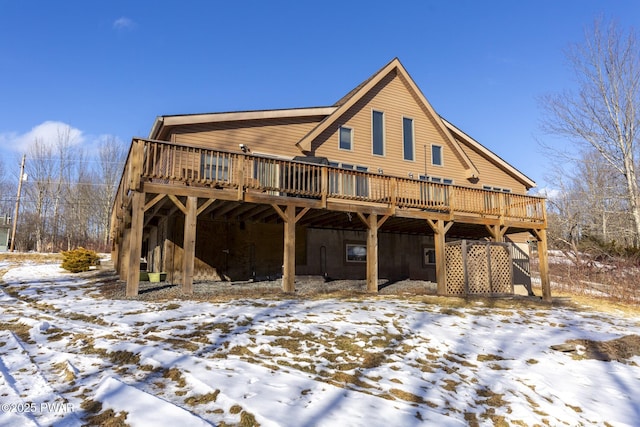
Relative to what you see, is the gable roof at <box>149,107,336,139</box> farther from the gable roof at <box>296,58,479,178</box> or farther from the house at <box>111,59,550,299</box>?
the gable roof at <box>296,58,479,178</box>

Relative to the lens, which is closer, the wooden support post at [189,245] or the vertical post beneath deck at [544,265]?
the wooden support post at [189,245]

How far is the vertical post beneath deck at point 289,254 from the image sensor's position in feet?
38.9

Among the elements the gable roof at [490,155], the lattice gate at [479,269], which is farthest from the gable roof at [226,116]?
the lattice gate at [479,269]

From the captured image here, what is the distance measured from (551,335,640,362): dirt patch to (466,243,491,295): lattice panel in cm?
527

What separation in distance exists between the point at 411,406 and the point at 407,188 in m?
11.4

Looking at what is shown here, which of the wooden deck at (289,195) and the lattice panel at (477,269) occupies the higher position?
the wooden deck at (289,195)

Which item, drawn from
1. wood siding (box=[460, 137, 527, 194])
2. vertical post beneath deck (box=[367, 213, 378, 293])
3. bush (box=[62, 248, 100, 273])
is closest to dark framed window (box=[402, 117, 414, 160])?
wood siding (box=[460, 137, 527, 194])

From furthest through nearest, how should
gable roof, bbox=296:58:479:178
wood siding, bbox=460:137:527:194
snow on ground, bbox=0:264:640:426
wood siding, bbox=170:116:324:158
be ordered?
wood siding, bbox=460:137:527:194, gable roof, bbox=296:58:479:178, wood siding, bbox=170:116:324:158, snow on ground, bbox=0:264:640:426

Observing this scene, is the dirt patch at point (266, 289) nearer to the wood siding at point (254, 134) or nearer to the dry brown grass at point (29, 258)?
the wood siding at point (254, 134)

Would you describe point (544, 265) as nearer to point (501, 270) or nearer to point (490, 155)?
point (501, 270)

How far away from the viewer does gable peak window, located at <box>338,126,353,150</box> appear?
17703 millimetres

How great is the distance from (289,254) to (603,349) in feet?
25.0

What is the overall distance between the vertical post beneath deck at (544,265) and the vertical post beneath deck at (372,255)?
6774mm

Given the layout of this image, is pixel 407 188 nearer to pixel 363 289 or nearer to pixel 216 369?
pixel 363 289
